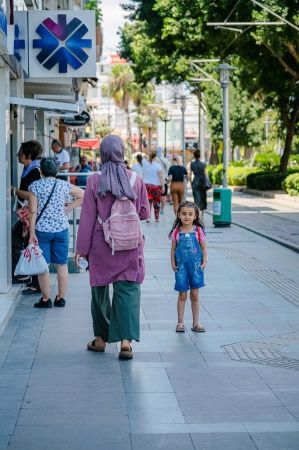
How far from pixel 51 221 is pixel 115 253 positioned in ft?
9.70

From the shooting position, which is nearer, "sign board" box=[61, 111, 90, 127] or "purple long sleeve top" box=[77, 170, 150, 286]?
"purple long sleeve top" box=[77, 170, 150, 286]

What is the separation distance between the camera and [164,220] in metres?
28.5

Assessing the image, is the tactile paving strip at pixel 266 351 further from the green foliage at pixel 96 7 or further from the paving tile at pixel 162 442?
the green foliage at pixel 96 7

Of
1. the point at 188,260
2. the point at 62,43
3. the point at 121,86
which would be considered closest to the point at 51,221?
the point at 188,260

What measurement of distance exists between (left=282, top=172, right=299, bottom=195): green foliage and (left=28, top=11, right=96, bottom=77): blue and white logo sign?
1026 inches

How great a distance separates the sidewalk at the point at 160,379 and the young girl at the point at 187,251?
457mm

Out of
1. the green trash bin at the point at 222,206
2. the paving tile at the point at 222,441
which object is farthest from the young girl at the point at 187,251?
the green trash bin at the point at 222,206

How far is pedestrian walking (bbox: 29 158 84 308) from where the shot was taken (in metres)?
11.8

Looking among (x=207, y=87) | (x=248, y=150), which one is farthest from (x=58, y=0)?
(x=248, y=150)

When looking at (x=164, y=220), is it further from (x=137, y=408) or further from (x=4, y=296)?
Result: (x=137, y=408)

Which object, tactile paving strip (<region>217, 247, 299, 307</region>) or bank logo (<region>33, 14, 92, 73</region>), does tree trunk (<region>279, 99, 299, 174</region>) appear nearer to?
tactile paving strip (<region>217, 247, 299, 307</region>)

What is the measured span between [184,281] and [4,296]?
2738 mm

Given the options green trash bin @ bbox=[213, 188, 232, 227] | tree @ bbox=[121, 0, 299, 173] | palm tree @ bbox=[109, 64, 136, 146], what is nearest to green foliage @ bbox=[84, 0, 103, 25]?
tree @ bbox=[121, 0, 299, 173]

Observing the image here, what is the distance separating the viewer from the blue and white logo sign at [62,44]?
15.7 m
